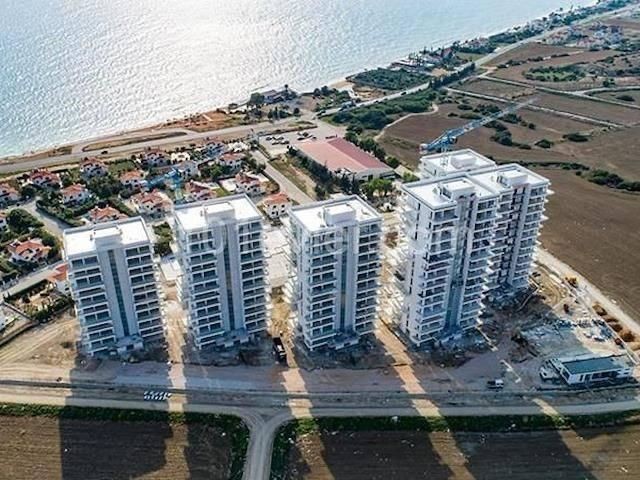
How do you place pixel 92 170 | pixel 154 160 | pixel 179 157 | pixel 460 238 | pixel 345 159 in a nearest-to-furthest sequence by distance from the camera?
pixel 460 238
pixel 92 170
pixel 345 159
pixel 154 160
pixel 179 157

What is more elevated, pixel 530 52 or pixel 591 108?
pixel 530 52

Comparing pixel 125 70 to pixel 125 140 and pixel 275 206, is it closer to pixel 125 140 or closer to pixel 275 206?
pixel 125 140

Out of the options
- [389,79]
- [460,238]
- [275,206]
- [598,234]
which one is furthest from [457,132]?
[460,238]

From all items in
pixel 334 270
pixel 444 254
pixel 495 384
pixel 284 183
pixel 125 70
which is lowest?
pixel 495 384

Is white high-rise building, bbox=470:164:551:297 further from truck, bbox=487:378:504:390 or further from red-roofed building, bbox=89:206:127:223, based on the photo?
red-roofed building, bbox=89:206:127:223

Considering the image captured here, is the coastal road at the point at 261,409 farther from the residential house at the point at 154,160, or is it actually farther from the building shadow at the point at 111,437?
the residential house at the point at 154,160

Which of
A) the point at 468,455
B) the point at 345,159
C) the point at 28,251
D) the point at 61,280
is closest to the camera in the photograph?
the point at 468,455

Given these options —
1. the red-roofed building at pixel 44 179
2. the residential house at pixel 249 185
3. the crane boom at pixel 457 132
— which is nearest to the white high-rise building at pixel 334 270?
the residential house at pixel 249 185

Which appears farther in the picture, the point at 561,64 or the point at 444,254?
the point at 561,64
